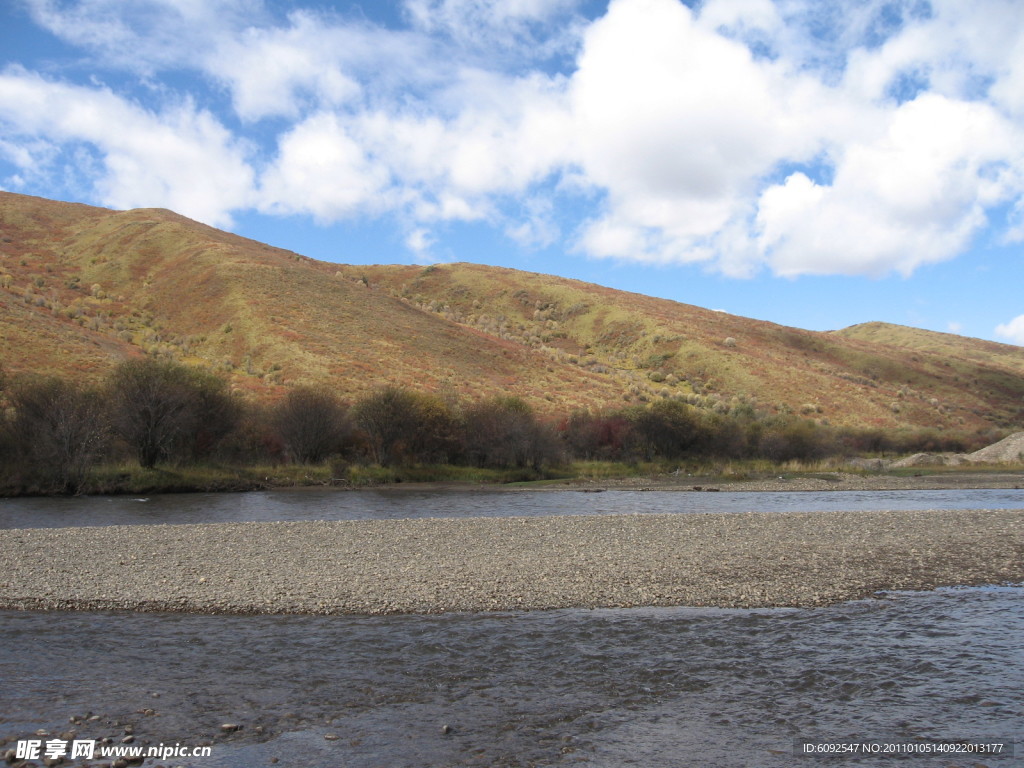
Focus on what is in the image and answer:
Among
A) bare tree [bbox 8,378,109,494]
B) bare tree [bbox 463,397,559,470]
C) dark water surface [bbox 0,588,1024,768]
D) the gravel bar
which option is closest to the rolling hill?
bare tree [bbox 463,397,559,470]

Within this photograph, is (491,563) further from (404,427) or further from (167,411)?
(404,427)

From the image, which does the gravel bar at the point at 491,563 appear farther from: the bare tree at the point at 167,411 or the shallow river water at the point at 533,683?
the bare tree at the point at 167,411

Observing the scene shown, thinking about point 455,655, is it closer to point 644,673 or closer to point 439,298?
point 644,673

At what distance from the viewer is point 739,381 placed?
263 ft

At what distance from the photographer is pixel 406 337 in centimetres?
7362

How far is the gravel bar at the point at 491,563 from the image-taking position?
14.1m

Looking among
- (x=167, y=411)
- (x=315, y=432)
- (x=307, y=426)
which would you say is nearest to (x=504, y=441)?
(x=315, y=432)

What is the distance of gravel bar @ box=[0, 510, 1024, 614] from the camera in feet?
46.4

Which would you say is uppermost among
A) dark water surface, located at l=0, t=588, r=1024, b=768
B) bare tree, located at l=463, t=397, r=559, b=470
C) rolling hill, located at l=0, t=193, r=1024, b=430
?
rolling hill, located at l=0, t=193, r=1024, b=430

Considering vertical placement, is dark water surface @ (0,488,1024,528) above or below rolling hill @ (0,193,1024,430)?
below

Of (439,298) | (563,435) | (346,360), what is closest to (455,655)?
(563,435)

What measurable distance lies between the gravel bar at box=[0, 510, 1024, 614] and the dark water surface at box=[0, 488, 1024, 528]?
4489 mm

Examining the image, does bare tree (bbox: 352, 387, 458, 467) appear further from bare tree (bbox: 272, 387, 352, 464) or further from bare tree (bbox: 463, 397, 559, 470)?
bare tree (bbox: 272, 387, 352, 464)

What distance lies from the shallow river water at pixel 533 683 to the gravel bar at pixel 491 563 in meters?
0.92
